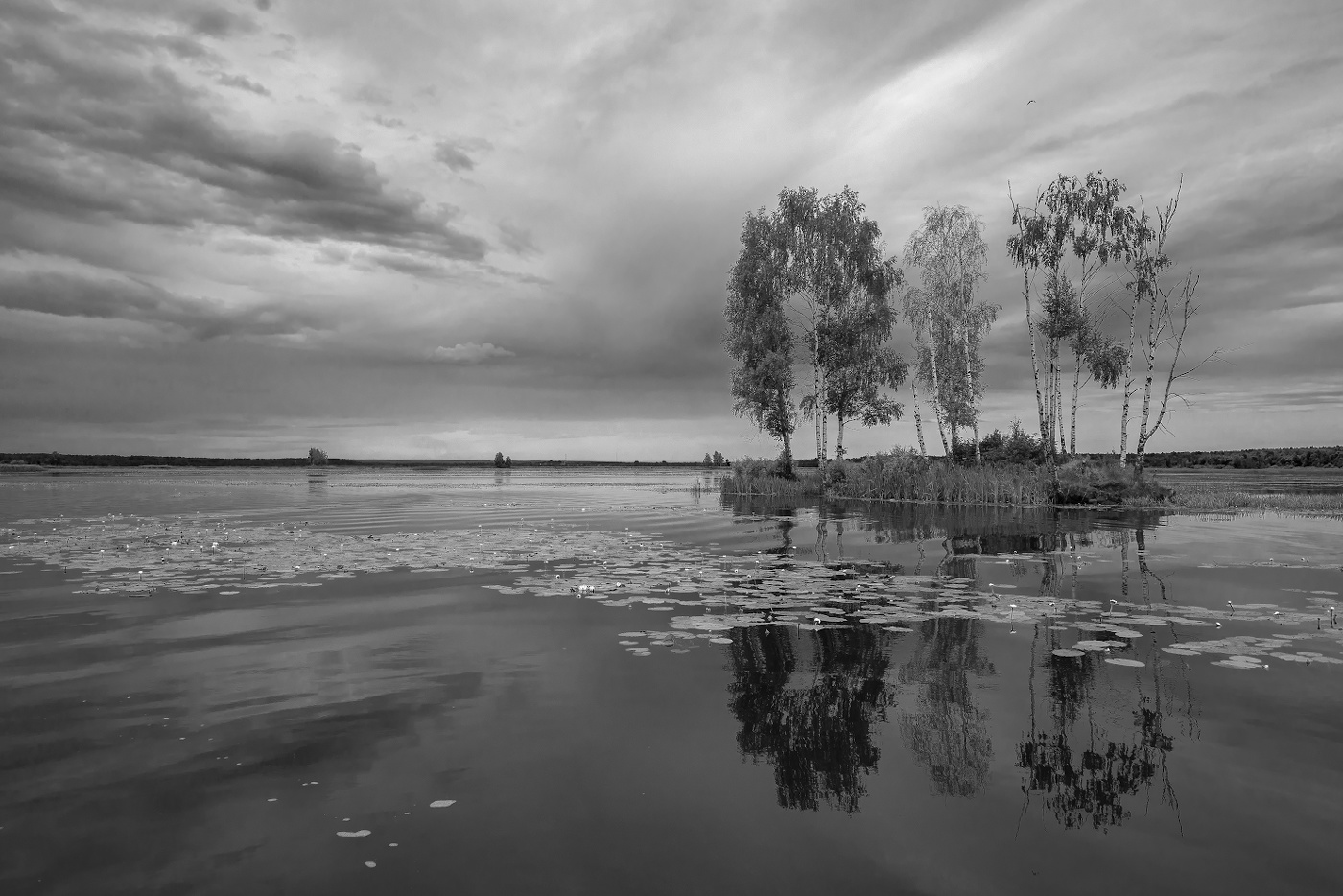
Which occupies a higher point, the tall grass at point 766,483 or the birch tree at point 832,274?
the birch tree at point 832,274

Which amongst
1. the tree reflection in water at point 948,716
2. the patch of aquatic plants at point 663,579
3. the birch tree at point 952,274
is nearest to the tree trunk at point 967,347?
the birch tree at point 952,274

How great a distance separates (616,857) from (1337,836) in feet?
16.4

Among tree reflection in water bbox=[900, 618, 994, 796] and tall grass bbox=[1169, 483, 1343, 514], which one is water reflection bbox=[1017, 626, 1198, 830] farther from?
tall grass bbox=[1169, 483, 1343, 514]

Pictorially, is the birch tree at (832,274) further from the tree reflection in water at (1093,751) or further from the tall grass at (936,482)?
the tree reflection in water at (1093,751)

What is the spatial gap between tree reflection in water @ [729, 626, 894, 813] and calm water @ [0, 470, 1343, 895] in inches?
1.7

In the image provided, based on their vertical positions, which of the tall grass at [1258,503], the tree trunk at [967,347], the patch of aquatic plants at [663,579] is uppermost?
the tree trunk at [967,347]

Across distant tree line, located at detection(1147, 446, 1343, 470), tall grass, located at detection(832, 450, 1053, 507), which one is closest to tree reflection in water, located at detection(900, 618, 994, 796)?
tall grass, located at detection(832, 450, 1053, 507)

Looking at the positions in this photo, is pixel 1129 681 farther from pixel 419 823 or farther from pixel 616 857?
pixel 419 823

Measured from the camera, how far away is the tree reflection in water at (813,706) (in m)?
6.04

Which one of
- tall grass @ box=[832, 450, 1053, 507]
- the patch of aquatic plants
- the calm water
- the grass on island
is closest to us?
the calm water

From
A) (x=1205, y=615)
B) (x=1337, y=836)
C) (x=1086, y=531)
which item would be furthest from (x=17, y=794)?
(x=1086, y=531)

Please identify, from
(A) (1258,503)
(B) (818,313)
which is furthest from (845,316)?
(A) (1258,503)

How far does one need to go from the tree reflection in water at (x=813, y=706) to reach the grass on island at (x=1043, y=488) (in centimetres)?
3122

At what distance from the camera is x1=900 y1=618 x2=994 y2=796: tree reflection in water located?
6.18 m
